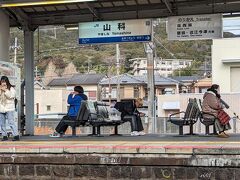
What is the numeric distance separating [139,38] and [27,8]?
3.62m

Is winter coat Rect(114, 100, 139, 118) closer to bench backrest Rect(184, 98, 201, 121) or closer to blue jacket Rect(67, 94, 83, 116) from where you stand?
blue jacket Rect(67, 94, 83, 116)

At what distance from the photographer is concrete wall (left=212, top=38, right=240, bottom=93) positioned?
92.0ft

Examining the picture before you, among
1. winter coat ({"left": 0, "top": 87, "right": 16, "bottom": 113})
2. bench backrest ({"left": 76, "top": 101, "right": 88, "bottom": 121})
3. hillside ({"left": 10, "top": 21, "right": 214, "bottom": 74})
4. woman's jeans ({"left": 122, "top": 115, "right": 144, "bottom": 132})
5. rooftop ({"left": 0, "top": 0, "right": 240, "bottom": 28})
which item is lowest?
woman's jeans ({"left": 122, "top": 115, "right": 144, "bottom": 132})

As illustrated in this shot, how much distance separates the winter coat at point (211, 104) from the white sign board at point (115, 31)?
3.28 meters

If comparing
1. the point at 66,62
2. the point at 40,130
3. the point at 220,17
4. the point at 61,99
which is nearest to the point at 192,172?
the point at 220,17

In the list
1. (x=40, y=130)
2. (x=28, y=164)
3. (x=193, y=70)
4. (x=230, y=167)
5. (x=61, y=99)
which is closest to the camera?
(x=230, y=167)

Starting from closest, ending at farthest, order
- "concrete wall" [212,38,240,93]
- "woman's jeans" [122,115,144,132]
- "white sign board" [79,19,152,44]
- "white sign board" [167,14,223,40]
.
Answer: "woman's jeans" [122,115,144,132] < "white sign board" [167,14,223,40] < "white sign board" [79,19,152,44] < "concrete wall" [212,38,240,93]

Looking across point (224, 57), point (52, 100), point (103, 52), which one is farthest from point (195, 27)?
point (103, 52)

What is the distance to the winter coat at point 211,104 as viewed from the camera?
12344mm

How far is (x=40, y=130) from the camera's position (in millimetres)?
21969

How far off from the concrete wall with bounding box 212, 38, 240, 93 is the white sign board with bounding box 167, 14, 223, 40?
13.8 metres

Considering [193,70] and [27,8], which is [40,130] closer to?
[27,8]

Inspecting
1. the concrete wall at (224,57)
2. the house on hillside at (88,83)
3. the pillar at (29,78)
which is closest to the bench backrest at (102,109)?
the pillar at (29,78)

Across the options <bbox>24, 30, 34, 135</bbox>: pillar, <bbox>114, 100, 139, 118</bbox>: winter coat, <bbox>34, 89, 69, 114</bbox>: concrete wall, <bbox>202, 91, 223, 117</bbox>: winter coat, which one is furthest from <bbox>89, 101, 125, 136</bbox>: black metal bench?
<bbox>34, 89, 69, 114</bbox>: concrete wall
